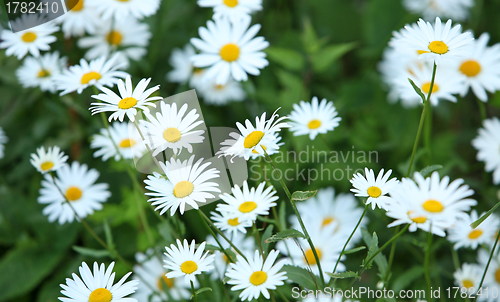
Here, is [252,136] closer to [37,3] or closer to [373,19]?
[37,3]

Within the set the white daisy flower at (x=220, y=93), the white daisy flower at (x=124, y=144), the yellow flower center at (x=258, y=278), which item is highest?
the white daisy flower at (x=220, y=93)

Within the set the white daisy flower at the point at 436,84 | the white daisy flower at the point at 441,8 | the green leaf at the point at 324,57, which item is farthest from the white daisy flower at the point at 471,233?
the white daisy flower at the point at 441,8

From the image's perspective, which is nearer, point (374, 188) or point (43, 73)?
point (374, 188)

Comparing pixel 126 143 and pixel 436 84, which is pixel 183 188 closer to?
pixel 126 143

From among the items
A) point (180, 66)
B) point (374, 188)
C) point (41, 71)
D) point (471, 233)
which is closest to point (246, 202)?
point (374, 188)

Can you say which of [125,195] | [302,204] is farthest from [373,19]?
[125,195]

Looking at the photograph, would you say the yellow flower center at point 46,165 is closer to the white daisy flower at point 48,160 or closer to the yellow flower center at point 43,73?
the white daisy flower at point 48,160
